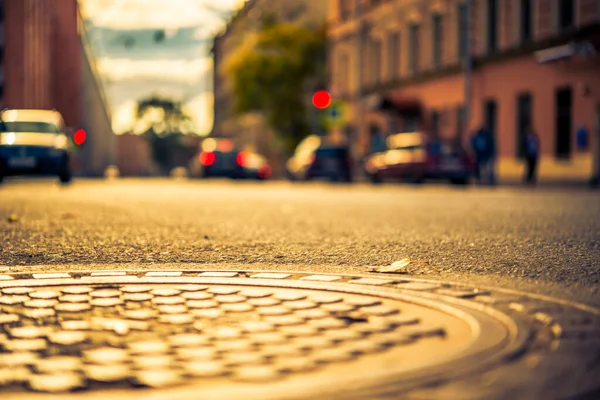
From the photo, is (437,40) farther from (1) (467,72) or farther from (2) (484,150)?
(2) (484,150)

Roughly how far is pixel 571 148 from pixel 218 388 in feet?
94.1

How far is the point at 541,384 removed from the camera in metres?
3.50

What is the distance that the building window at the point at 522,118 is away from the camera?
34062mm

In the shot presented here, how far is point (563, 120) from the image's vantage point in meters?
31.4

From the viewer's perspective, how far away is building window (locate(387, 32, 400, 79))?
155ft

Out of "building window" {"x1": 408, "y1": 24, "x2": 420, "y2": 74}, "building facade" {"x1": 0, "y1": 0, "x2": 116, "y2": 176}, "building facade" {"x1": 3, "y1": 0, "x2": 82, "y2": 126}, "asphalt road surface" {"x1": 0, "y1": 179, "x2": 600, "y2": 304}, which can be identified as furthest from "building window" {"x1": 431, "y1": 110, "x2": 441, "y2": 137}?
"building facade" {"x1": 3, "y1": 0, "x2": 82, "y2": 126}

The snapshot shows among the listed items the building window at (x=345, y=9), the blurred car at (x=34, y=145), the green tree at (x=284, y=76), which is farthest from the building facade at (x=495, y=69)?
the blurred car at (x=34, y=145)

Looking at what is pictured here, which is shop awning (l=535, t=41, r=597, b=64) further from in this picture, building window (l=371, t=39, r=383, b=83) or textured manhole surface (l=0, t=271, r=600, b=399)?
textured manhole surface (l=0, t=271, r=600, b=399)

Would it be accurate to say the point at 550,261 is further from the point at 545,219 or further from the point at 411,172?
the point at 411,172

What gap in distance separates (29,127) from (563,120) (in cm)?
1554

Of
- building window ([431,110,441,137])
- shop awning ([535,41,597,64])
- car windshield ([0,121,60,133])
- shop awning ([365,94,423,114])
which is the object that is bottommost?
car windshield ([0,121,60,133])

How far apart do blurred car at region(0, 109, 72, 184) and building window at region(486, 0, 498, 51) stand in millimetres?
16551

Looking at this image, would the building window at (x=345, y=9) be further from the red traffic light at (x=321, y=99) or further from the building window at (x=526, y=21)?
the building window at (x=526, y=21)

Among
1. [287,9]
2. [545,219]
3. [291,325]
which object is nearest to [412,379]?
[291,325]
